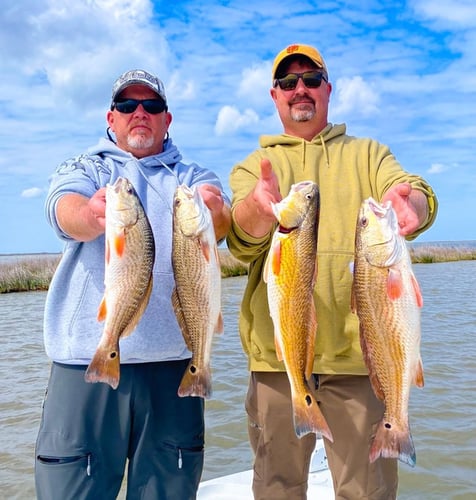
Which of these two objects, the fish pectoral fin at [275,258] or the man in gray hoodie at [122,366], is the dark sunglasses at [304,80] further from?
the fish pectoral fin at [275,258]

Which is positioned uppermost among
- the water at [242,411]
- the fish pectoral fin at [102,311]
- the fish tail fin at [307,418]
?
the fish pectoral fin at [102,311]

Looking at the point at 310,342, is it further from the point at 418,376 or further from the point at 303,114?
the point at 303,114

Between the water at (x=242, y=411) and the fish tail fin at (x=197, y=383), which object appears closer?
the fish tail fin at (x=197, y=383)

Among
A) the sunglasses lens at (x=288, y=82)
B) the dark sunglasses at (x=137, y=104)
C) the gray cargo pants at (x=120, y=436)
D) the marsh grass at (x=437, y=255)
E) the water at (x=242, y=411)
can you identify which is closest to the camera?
the gray cargo pants at (x=120, y=436)

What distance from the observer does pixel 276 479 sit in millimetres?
3773

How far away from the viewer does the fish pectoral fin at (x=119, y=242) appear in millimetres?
3141

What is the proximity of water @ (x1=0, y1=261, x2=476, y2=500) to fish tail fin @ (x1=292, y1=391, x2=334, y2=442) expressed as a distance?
365 centimetres

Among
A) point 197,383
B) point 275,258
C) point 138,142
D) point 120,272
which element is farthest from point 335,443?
point 138,142

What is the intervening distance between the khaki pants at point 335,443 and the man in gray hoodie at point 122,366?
18.4 inches

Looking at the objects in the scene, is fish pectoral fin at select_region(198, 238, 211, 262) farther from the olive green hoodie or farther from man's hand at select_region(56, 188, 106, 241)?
man's hand at select_region(56, 188, 106, 241)

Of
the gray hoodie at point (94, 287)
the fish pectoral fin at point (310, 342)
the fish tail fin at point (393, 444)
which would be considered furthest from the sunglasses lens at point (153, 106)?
the fish tail fin at point (393, 444)

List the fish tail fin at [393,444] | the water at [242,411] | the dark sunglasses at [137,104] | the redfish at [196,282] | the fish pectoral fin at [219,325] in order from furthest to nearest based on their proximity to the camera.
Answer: the water at [242,411] < the dark sunglasses at [137,104] < the fish pectoral fin at [219,325] < the redfish at [196,282] < the fish tail fin at [393,444]

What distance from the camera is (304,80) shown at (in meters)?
3.88

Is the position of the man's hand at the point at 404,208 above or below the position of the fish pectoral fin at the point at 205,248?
above
